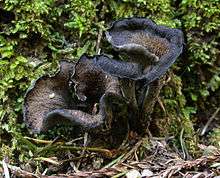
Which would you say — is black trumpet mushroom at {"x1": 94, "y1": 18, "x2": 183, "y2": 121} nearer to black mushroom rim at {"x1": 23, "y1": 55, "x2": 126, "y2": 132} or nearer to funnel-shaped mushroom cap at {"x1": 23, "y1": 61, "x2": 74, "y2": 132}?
black mushroom rim at {"x1": 23, "y1": 55, "x2": 126, "y2": 132}

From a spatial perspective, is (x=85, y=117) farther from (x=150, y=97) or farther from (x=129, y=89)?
(x=150, y=97)

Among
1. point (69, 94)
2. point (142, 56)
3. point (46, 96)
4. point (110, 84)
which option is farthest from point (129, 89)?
point (46, 96)

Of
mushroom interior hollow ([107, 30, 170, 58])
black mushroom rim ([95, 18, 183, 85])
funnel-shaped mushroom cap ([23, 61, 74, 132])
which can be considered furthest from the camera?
funnel-shaped mushroom cap ([23, 61, 74, 132])

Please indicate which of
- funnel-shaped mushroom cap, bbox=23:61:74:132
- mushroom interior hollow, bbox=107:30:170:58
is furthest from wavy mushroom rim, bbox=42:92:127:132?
mushroom interior hollow, bbox=107:30:170:58

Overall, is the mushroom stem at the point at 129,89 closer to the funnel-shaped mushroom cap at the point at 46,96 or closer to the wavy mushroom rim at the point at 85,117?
the wavy mushroom rim at the point at 85,117

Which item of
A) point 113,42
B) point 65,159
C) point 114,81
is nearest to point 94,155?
point 65,159

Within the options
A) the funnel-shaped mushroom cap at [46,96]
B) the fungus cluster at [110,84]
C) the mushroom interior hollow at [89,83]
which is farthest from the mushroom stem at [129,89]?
the funnel-shaped mushroom cap at [46,96]
